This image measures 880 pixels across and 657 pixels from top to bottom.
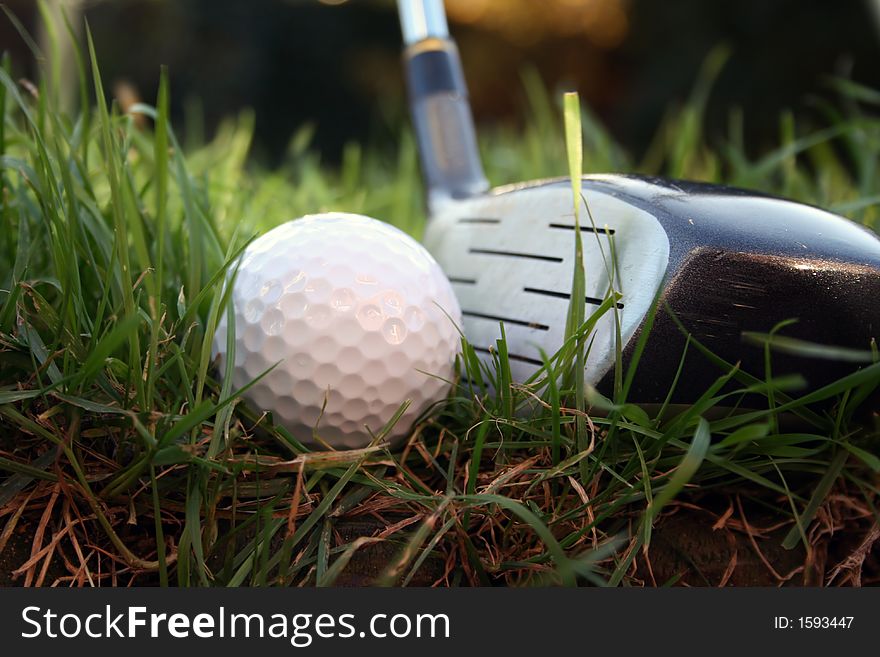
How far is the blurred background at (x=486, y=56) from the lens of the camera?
587 centimetres

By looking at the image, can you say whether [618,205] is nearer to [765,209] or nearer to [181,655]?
[765,209]

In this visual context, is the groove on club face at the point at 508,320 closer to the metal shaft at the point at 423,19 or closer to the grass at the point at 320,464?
the grass at the point at 320,464

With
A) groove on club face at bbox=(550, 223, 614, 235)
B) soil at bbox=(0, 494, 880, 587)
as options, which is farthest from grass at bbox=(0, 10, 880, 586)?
groove on club face at bbox=(550, 223, 614, 235)

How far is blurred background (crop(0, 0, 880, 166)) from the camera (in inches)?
231

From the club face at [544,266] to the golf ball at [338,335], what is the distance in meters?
0.13

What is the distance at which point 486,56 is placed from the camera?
30.7 feet

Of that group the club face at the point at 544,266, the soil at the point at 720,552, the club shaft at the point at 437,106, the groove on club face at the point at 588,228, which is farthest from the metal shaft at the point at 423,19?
the soil at the point at 720,552

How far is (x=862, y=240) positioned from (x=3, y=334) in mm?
1112

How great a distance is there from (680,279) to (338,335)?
44 cm

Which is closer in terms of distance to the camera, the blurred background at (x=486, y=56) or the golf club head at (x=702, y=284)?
the golf club head at (x=702, y=284)

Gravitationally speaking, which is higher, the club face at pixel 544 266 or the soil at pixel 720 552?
the club face at pixel 544 266

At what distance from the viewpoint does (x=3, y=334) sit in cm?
104

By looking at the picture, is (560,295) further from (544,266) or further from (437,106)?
(437,106)

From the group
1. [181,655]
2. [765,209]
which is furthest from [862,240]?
[181,655]
